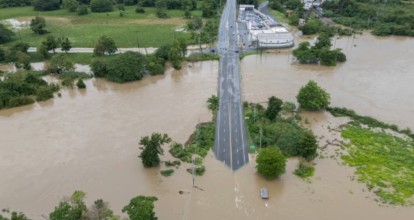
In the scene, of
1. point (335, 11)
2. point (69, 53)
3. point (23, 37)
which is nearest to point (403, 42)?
point (335, 11)

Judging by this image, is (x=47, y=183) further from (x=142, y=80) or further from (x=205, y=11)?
(x=205, y=11)

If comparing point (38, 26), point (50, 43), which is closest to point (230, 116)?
point (50, 43)

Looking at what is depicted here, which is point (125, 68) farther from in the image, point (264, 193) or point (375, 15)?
point (375, 15)

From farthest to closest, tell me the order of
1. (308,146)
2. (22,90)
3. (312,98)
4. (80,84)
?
(80,84), (22,90), (312,98), (308,146)

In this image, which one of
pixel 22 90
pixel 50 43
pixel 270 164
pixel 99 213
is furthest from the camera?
pixel 50 43

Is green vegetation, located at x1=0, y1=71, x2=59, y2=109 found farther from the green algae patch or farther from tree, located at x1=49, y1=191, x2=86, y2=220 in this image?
the green algae patch

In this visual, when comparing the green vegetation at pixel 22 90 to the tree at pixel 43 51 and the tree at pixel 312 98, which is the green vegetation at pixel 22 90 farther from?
the tree at pixel 312 98
